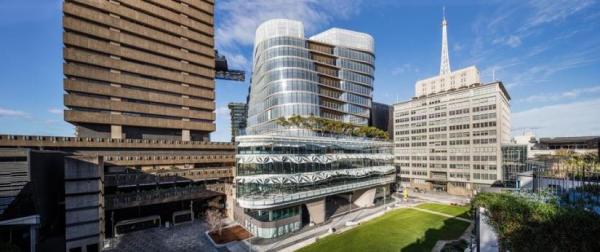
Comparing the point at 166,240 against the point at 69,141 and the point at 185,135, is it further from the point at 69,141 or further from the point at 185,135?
the point at 185,135

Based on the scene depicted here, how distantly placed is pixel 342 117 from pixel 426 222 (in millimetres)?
52004

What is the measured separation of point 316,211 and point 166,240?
27.6 m

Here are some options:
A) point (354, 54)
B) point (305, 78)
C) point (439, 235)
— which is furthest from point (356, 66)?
point (439, 235)

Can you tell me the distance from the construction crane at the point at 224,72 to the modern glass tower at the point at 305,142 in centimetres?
1094

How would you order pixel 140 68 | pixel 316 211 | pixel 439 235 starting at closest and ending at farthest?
1. pixel 439 235
2. pixel 316 211
3. pixel 140 68

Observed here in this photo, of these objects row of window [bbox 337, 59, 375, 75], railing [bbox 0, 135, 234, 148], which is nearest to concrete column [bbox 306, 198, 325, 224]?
railing [bbox 0, 135, 234, 148]

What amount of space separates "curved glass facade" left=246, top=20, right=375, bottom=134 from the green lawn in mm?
42388

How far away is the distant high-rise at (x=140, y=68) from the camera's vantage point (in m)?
57.3

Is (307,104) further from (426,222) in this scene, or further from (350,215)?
(426,222)

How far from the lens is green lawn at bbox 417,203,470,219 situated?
56.5m

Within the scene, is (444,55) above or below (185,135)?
above

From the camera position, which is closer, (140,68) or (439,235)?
(439,235)

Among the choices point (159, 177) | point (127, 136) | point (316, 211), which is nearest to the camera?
point (316, 211)

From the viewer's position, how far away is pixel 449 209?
6106 centimetres
